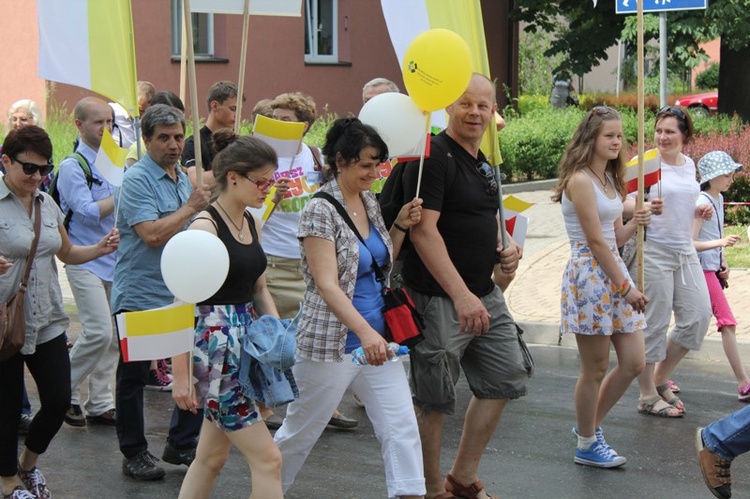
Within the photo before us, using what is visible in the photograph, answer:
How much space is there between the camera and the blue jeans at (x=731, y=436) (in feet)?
17.1

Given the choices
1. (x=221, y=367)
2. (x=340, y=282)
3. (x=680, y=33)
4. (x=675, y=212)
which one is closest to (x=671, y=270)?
(x=675, y=212)

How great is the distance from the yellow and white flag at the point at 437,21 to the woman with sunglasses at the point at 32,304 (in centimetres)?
172

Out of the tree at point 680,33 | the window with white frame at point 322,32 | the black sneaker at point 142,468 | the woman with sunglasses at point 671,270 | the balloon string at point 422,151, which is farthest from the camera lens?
the window with white frame at point 322,32

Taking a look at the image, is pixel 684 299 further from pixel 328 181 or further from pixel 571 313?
pixel 328 181

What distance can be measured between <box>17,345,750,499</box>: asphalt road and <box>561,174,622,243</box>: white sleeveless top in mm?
1229

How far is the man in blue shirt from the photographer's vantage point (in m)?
6.74

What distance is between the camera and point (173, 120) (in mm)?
5789

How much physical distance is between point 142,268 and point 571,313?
223 cm

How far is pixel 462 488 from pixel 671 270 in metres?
2.54

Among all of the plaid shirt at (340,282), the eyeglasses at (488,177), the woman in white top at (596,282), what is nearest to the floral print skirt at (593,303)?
the woman in white top at (596,282)

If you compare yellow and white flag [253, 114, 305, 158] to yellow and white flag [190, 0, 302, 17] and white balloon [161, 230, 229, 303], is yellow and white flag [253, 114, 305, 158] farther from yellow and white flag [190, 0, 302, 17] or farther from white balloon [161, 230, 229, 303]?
white balloon [161, 230, 229, 303]

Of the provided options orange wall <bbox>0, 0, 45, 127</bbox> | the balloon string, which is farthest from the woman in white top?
orange wall <bbox>0, 0, 45, 127</bbox>

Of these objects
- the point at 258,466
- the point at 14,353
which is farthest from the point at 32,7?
the point at 258,466

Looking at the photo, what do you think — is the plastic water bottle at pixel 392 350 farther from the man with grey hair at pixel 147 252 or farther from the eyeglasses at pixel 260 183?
the man with grey hair at pixel 147 252
